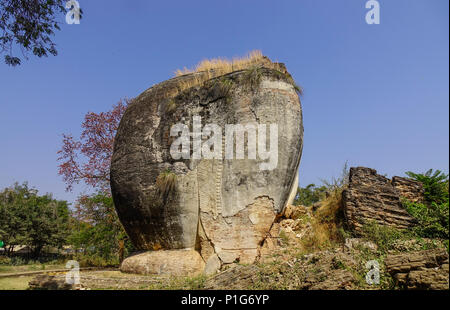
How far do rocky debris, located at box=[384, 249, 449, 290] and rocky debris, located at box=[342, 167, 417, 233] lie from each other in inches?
63.6

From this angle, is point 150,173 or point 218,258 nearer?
point 218,258

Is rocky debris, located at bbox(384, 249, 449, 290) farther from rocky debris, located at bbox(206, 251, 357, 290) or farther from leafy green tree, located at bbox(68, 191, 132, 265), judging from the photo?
leafy green tree, located at bbox(68, 191, 132, 265)

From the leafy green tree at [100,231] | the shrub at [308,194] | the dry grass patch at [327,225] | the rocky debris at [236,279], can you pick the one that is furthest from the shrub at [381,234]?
the shrub at [308,194]

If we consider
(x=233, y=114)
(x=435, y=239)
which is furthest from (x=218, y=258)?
(x=435, y=239)

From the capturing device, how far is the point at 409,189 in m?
7.80

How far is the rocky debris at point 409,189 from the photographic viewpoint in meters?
7.71

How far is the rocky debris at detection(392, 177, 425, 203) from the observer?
7715mm

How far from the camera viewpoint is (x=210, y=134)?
788 cm

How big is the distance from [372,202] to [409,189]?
4.76 ft

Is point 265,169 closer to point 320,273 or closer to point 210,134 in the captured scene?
point 210,134

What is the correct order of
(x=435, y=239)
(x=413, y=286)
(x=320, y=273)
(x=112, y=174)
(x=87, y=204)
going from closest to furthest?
(x=413, y=286) → (x=320, y=273) → (x=435, y=239) → (x=112, y=174) → (x=87, y=204)

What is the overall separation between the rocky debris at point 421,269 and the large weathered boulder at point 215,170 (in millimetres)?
2762

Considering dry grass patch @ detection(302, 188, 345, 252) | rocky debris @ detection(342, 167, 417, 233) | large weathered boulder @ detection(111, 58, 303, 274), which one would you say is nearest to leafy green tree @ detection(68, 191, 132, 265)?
large weathered boulder @ detection(111, 58, 303, 274)
